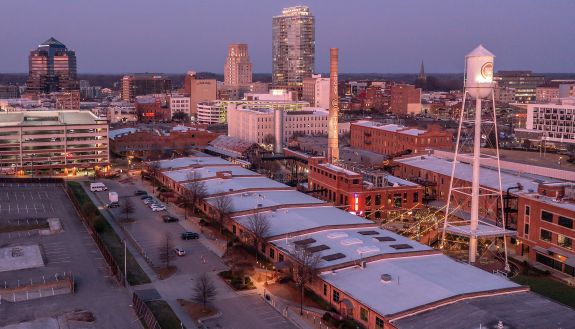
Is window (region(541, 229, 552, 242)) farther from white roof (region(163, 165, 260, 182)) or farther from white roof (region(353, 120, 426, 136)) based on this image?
white roof (region(353, 120, 426, 136))

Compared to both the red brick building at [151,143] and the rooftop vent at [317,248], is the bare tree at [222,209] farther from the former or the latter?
the red brick building at [151,143]

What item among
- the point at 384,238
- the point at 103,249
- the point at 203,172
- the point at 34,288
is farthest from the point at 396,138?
the point at 34,288

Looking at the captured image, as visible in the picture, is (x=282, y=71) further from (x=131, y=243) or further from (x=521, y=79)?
(x=131, y=243)

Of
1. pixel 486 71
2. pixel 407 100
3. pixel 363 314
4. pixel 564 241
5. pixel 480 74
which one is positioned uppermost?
pixel 486 71

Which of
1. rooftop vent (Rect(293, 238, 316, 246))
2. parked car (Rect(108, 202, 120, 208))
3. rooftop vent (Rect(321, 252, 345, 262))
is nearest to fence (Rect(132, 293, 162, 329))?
rooftop vent (Rect(321, 252, 345, 262))

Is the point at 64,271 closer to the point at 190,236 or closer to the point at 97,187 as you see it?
the point at 190,236

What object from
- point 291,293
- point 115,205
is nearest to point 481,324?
point 291,293

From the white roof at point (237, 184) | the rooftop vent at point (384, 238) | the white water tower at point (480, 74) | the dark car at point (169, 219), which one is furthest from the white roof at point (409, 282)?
the white roof at point (237, 184)
